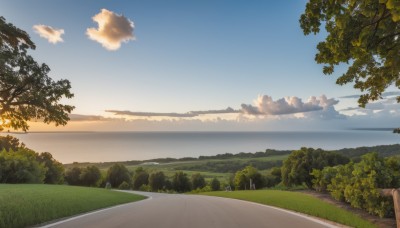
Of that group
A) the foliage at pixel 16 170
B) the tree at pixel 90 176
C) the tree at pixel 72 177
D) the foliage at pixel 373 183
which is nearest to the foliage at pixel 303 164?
the foliage at pixel 373 183

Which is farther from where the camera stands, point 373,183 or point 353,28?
point 373,183

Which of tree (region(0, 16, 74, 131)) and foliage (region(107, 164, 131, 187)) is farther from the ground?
tree (region(0, 16, 74, 131))

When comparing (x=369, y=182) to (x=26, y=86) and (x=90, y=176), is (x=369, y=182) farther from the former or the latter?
(x=90, y=176)

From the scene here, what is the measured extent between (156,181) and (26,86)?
228ft

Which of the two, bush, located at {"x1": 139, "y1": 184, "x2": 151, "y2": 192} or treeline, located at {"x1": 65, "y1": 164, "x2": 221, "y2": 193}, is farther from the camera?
bush, located at {"x1": 139, "y1": 184, "x2": 151, "y2": 192}

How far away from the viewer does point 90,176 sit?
7525cm

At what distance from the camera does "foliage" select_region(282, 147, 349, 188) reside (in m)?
24.3

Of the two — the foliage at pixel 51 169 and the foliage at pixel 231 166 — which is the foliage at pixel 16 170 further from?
the foliage at pixel 231 166

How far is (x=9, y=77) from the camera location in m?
12.3

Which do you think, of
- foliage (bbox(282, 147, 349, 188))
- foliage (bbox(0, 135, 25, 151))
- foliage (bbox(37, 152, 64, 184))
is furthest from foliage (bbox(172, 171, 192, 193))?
foliage (bbox(282, 147, 349, 188))

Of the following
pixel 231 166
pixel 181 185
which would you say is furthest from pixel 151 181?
pixel 231 166

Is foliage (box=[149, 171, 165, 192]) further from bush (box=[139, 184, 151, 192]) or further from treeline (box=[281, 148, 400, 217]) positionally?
treeline (box=[281, 148, 400, 217])

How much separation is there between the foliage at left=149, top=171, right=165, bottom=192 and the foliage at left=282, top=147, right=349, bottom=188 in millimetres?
57869

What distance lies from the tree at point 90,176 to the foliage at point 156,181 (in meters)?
12.8
